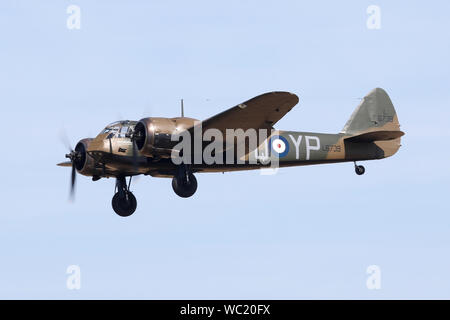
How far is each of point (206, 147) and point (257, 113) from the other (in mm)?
1763

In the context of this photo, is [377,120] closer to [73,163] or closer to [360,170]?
[360,170]

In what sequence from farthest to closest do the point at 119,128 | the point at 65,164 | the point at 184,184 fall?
1. the point at 65,164
2. the point at 119,128
3. the point at 184,184

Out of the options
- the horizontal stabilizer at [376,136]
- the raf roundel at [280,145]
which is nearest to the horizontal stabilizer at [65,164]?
the raf roundel at [280,145]

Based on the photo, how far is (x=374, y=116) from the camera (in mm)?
27875

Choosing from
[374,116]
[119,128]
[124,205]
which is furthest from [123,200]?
[374,116]

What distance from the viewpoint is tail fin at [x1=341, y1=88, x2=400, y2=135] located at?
90.3ft

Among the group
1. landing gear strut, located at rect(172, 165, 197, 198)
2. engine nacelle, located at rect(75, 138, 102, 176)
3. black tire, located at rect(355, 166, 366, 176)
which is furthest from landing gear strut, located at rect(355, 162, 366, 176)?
engine nacelle, located at rect(75, 138, 102, 176)

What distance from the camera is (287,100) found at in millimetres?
21641

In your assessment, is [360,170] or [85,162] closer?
[85,162]

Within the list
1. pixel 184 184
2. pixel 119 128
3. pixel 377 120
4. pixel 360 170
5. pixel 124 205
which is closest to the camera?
pixel 184 184

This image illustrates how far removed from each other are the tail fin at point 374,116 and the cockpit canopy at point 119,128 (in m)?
7.31

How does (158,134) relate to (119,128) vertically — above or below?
below

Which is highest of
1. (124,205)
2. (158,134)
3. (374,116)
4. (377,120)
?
(374,116)

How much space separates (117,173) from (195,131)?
287cm
